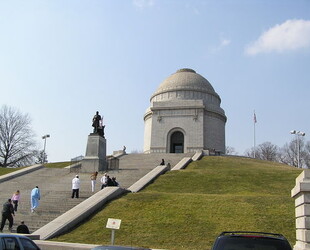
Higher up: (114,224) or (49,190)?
(49,190)

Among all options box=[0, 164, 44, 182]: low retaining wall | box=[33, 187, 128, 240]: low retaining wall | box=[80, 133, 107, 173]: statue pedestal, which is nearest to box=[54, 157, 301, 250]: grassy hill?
box=[33, 187, 128, 240]: low retaining wall

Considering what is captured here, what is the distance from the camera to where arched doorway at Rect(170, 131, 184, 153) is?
50625mm

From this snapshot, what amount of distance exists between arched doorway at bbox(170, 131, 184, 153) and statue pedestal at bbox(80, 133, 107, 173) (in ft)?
69.8

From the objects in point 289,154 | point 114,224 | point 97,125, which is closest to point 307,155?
point 289,154

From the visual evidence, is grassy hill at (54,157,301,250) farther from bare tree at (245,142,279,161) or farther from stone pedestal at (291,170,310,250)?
bare tree at (245,142,279,161)

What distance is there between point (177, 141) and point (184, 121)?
2980mm

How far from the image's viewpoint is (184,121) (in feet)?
164

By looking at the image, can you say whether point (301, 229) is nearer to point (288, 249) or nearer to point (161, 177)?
point (288, 249)

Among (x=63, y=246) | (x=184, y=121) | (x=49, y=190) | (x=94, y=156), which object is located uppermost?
(x=184, y=121)

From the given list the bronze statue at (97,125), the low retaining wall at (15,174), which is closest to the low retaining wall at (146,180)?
the bronze statue at (97,125)

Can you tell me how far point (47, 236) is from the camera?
45.0 feet

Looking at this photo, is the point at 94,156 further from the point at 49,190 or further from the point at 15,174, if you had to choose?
the point at 49,190

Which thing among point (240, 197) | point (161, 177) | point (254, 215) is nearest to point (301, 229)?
point (254, 215)

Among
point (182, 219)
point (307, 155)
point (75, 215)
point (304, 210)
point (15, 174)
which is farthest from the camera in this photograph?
point (307, 155)
